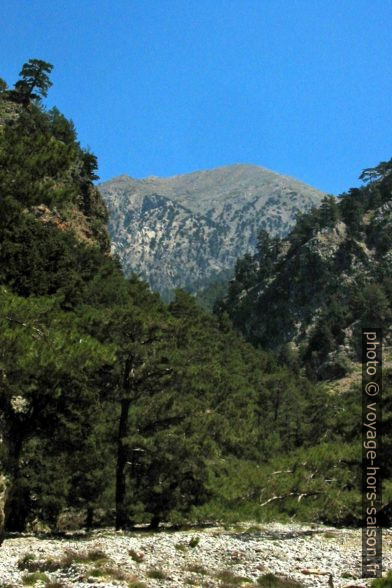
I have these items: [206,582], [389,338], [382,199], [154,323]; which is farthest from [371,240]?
[206,582]

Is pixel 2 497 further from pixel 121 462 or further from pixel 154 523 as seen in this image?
pixel 154 523

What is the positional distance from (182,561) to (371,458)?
8727 millimetres

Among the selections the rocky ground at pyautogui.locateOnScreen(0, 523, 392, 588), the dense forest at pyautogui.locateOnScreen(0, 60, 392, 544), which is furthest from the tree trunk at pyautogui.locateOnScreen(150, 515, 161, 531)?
Answer: the rocky ground at pyautogui.locateOnScreen(0, 523, 392, 588)

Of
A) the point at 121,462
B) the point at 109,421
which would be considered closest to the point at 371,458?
the point at 121,462

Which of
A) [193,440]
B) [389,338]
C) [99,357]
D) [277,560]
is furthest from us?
[389,338]

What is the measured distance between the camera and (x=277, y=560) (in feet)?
59.6

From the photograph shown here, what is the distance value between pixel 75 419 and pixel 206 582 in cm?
1064

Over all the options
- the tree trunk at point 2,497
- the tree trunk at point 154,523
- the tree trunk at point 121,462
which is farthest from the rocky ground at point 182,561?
the tree trunk at point 154,523

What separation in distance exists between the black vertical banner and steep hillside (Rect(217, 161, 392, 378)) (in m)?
81.9

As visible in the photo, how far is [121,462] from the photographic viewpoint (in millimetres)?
23250

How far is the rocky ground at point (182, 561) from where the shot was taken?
1473 cm

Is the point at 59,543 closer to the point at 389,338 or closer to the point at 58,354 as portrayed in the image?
the point at 58,354

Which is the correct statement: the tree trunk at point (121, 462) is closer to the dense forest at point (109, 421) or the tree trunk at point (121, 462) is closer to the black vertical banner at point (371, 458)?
the dense forest at point (109, 421)

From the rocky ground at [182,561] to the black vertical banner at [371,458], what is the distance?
0.34 meters
